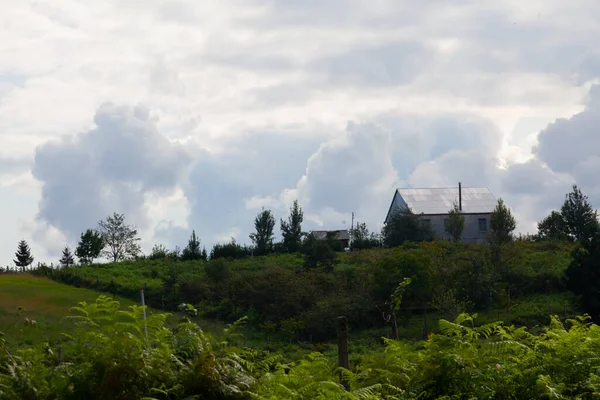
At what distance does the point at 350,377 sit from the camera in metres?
5.30

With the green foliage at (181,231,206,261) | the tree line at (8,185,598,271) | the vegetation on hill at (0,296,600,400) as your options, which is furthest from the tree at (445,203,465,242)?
the vegetation on hill at (0,296,600,400)

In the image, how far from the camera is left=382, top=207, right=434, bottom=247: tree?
2064 inches

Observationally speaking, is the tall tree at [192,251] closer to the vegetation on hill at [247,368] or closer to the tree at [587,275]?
the tree at [587,275]

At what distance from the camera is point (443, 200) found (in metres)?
60.0

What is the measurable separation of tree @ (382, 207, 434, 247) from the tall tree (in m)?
13.4

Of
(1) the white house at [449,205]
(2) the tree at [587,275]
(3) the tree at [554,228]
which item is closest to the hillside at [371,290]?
(2) the tree at [587,275]

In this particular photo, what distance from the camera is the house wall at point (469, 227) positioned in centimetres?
5694

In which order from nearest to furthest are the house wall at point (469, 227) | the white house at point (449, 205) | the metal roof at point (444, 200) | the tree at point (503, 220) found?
the tree at point (503, 220) → the house wall at point (469, 227) → the white house at point (449, 205) → the metal roof at point (444, 200)

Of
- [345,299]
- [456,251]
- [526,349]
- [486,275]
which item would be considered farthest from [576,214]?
[526,349]

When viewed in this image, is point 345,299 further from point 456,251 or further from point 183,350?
point 183,350

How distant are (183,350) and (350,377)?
129cm

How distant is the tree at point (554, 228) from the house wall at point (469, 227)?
4.16 metres

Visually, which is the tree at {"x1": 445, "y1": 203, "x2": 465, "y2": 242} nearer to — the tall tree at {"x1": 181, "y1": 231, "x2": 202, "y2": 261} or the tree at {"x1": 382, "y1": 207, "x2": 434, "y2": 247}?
the tree at {"x1": 382, "y1": 207, "x2": 434, "y2": 247}

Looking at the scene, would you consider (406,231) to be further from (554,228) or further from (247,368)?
(247,368)
